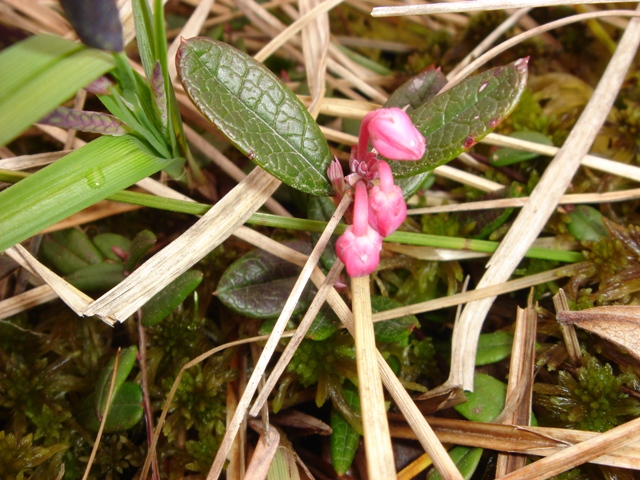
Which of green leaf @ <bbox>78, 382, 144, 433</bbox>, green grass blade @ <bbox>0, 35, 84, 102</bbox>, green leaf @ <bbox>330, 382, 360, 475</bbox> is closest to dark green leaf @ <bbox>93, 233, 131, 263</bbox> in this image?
green leaf @ <bbox>78, 382, 144, 433</bbox>

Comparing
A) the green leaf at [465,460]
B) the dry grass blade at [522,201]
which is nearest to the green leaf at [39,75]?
the dry grass blade at [522,201]

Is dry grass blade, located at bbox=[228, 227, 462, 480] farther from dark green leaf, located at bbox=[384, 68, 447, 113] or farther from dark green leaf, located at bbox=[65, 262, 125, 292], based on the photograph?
dark green leaf, located at bbox=[384, 68, 447, 113]

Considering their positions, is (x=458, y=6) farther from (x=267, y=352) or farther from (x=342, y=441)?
(x=342, y=441)

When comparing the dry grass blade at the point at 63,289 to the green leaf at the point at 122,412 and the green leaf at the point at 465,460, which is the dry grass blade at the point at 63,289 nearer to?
the green leaf at the point at 122,412

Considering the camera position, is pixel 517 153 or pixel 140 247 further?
pixel 517 153

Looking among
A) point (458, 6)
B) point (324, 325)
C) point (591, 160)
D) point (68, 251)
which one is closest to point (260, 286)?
point (324, 325)

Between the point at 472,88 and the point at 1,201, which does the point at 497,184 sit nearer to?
the point at 472,88
